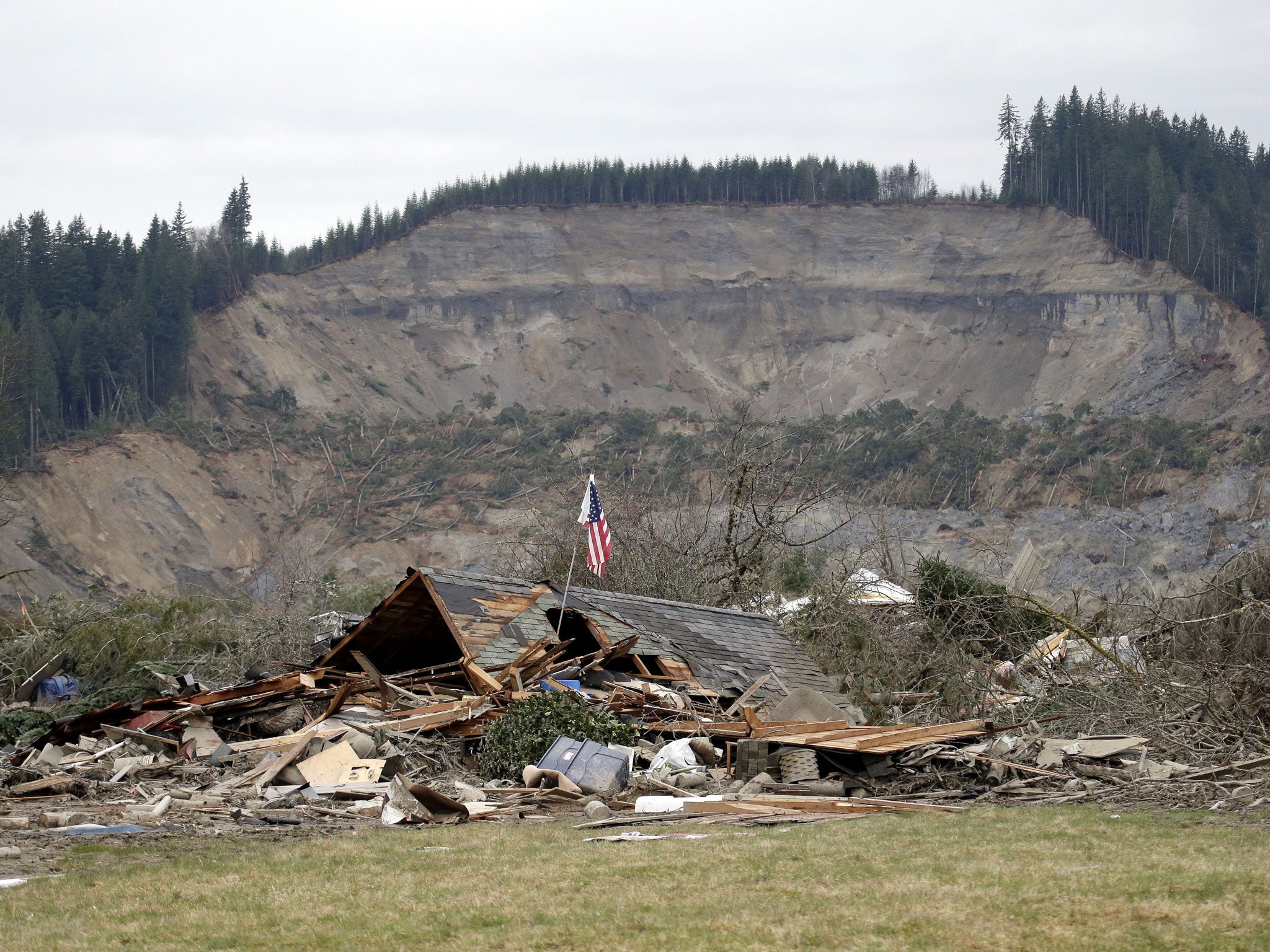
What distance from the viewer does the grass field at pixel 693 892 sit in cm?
527

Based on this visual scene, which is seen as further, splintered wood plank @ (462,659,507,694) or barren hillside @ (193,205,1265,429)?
barren hillside @ (193,205,1265,429)

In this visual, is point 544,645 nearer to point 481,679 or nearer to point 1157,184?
point 481,679

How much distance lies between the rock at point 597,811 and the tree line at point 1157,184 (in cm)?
6562

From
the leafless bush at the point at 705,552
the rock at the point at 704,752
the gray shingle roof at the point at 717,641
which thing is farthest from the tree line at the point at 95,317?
the rock at the point at 704,752

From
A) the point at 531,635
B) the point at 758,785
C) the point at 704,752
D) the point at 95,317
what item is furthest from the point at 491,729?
the point at 95,317

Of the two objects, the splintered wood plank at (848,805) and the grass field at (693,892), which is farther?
the splintered wood plank at (848,805)

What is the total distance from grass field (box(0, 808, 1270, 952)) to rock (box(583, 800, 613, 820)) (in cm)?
90

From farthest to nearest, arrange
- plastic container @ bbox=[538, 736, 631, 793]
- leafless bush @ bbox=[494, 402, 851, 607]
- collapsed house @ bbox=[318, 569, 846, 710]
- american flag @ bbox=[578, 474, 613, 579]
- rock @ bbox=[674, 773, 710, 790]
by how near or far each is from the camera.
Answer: leafless bush @ bbox=[494, 402, 851, 607] → american flag @ bbox=[578, 474, 613, 579] → collapsed house @ bbox=[318, 569, 846, 710] → rock @ bbox=[674, 773, 710, 790] → plastic container @ bbox=[538, 736, 631, 793]

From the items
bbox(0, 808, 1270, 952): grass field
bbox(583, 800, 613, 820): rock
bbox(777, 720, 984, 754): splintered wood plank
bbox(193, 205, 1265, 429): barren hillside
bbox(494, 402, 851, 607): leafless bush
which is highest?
bbox(193, 205, 1265, 429): barren hillside

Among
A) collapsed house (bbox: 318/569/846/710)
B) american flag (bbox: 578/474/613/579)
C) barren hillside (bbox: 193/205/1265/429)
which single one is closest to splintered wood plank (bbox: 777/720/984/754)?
collapsed house (bbox: 318/569/846/710)

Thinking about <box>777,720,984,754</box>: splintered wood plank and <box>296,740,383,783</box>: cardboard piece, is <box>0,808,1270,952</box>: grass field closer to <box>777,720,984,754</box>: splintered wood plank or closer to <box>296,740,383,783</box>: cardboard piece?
<box>777,720,984,754</box>: splintered wood plank

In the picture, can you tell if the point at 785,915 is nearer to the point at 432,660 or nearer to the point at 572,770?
the point at 572,770

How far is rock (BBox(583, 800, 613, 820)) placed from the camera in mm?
9320

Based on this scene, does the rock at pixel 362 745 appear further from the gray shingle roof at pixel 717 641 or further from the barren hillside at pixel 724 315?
the barren hillside at pixel 724 315
